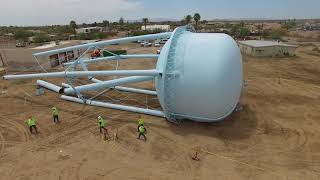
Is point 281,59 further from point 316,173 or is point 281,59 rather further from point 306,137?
point 316,173

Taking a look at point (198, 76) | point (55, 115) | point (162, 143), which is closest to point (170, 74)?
point (198, 76)

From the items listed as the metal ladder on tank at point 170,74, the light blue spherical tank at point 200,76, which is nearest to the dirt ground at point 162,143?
the light blue spherical tank at point 200,76

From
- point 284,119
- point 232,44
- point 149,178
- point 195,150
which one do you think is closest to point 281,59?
point 284,119

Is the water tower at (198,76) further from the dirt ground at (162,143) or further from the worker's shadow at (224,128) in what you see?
the dirt ground at (162,143)

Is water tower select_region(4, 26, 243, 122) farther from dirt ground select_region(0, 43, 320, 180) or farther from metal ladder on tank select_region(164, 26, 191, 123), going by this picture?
dirt ground select_region(0, 43, 320, 180)

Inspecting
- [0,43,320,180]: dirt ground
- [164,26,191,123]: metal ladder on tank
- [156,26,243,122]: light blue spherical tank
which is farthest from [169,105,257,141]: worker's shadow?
[164,26,191,123]: metal ladder on tank

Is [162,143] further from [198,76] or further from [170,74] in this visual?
[198,76]
